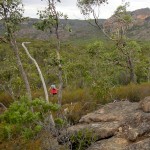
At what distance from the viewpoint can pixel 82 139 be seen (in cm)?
1205

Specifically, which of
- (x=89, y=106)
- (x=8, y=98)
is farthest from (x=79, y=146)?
(x=8, y=98)

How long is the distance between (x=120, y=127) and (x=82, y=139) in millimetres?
1608

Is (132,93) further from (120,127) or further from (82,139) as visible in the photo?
(82,139)

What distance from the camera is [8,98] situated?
21156 mm

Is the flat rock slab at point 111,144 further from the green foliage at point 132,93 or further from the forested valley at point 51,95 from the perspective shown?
the green foliage at point 132,93

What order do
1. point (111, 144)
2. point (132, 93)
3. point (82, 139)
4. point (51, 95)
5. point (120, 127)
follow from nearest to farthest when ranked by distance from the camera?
point (111, 144) < point (82, 139) < point (120, 127) < point (132, 93) < point (51, 95)

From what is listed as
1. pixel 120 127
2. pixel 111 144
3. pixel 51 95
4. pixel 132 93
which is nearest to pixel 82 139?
pixel 111 144

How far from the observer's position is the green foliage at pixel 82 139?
12114 millimetres

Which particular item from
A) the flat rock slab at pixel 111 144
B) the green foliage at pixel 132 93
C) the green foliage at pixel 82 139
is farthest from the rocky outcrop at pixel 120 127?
the green foliage at pixel 132 93

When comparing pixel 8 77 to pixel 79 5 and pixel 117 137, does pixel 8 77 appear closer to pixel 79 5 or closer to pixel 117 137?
pixel 79 5

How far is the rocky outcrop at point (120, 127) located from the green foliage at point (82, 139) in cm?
16

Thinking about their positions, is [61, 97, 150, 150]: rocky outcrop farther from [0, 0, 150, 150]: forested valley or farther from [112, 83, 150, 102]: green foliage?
[112, 83, 150, 102]: green foliage

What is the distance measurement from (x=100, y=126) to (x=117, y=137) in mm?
1201

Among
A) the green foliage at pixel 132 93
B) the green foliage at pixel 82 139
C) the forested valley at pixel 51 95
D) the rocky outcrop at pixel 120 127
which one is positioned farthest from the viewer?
the green foliage at pixel 132 93
